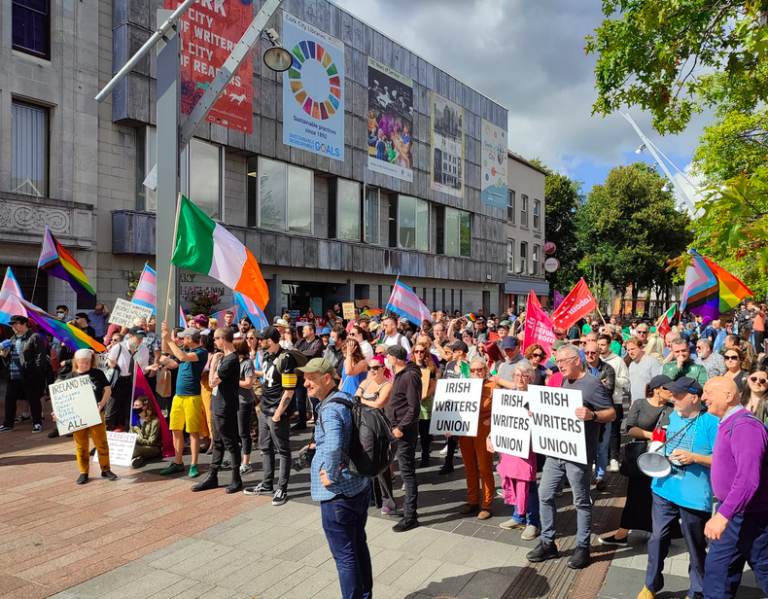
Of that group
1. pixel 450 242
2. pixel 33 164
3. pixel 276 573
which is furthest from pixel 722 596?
pixel 450 242

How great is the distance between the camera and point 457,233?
112ft

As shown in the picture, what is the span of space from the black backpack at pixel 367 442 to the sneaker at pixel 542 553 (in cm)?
198

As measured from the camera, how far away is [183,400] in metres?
7.62

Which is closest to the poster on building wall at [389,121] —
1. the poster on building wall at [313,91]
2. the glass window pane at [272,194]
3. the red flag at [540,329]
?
the poster on building wall at [313,91]

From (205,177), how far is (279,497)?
15539 millimetres

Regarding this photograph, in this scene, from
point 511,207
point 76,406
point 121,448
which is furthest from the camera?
point 511,207

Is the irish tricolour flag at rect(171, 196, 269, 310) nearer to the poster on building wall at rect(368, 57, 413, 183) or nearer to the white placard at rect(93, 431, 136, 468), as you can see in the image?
the white placard at rect(93, 431, 136, 468)

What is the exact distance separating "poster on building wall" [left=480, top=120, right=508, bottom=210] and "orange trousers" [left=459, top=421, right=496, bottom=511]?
31.2 metres

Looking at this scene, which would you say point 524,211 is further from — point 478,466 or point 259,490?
point 259,490

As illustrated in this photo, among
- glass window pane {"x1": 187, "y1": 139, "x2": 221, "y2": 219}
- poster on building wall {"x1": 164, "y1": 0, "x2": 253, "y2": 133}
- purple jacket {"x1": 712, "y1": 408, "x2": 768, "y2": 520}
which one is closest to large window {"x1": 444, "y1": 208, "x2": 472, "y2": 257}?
poster on building wall {"x1": 164, "y1": 0, "x2": 253, "y2": 133}

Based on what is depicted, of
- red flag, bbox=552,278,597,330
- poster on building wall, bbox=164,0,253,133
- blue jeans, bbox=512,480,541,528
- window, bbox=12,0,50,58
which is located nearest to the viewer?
blue jeans, bbox=512,480,541,528

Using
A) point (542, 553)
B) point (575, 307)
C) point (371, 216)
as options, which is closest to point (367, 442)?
point (542, 553)

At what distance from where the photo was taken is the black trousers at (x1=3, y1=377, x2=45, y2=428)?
1010 centimetres

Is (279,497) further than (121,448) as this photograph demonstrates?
No
